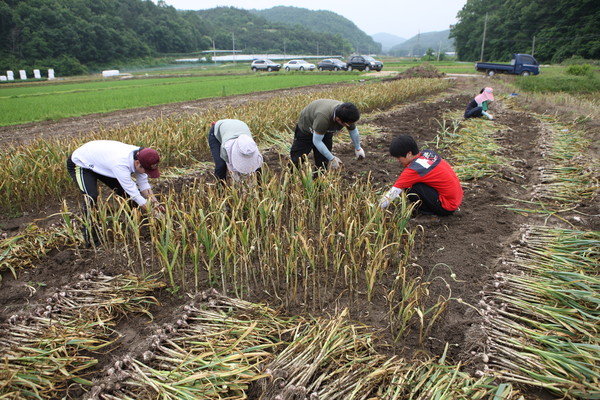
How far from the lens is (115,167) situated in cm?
334

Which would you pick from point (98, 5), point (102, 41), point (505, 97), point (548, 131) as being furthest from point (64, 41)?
point (548, 131)

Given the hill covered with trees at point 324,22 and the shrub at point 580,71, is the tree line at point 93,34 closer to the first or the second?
the shrub at point 580,71

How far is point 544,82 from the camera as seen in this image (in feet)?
51.3

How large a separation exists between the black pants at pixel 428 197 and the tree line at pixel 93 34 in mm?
50180

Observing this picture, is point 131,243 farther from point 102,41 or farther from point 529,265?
point 102,41

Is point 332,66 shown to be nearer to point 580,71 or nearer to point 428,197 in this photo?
point 580,71

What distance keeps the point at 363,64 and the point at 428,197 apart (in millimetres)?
32661

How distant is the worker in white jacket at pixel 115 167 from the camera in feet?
10.8

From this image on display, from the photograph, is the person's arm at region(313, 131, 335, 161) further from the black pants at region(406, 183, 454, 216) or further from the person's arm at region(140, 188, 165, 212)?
the person's arm at region(140, 188, 165, 212)

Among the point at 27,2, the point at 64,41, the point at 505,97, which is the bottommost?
the point at 505,97

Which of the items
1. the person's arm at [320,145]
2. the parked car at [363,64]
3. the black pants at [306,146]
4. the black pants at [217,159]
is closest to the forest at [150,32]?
the parked car at [363,64]

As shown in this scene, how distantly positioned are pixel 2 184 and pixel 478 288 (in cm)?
533

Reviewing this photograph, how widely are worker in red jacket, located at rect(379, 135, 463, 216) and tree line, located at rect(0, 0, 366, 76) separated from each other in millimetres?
50131

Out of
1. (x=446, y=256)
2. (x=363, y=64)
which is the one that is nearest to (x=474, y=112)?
(x=446, y=256)
